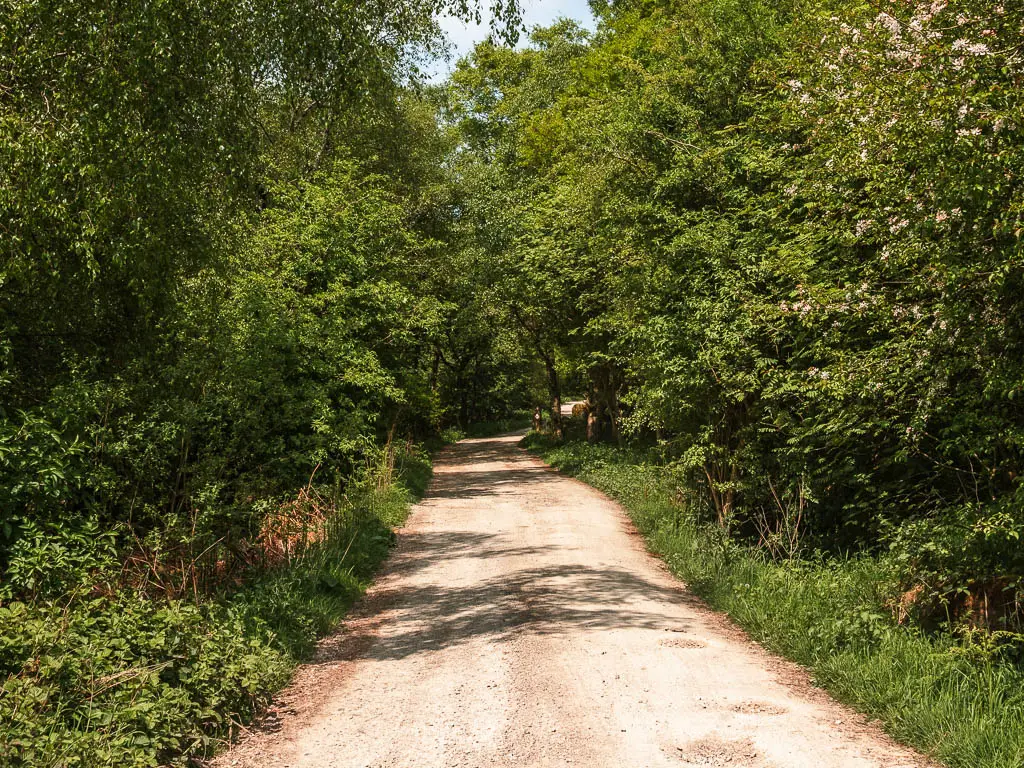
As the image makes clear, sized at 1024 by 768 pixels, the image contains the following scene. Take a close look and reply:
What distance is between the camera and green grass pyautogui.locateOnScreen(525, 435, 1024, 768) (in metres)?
5.65

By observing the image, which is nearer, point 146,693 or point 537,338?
point 146,693

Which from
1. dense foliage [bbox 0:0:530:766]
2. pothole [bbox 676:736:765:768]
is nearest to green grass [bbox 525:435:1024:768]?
pothole [bbox 676:736:765:768]

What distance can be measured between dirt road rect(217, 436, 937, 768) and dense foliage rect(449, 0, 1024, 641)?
72.0 inches

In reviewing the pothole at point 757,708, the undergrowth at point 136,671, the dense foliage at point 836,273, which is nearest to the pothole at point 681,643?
the pothole at point 757,708

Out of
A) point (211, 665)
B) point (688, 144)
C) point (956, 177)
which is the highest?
point (688, 144)

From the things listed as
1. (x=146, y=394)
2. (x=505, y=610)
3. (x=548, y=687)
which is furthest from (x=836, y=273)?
(x=146, y=394)

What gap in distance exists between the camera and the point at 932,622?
787cm

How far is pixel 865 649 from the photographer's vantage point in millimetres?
Answer: 7285

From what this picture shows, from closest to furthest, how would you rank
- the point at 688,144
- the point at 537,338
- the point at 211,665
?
1. the point at 211,665
2. the point at 688,144
3. the point at 537,338

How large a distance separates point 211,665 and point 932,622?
19.8 feet

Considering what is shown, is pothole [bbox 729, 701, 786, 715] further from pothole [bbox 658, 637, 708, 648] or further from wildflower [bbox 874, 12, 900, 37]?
wildflower [bbox 874, 12, 900, 37]

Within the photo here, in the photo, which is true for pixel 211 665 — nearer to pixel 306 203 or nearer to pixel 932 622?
pixel 932 622

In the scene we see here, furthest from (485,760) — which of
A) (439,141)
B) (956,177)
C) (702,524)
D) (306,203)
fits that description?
(439,141)

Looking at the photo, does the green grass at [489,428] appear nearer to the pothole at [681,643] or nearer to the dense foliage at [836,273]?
the dense foliage at [836,273]
